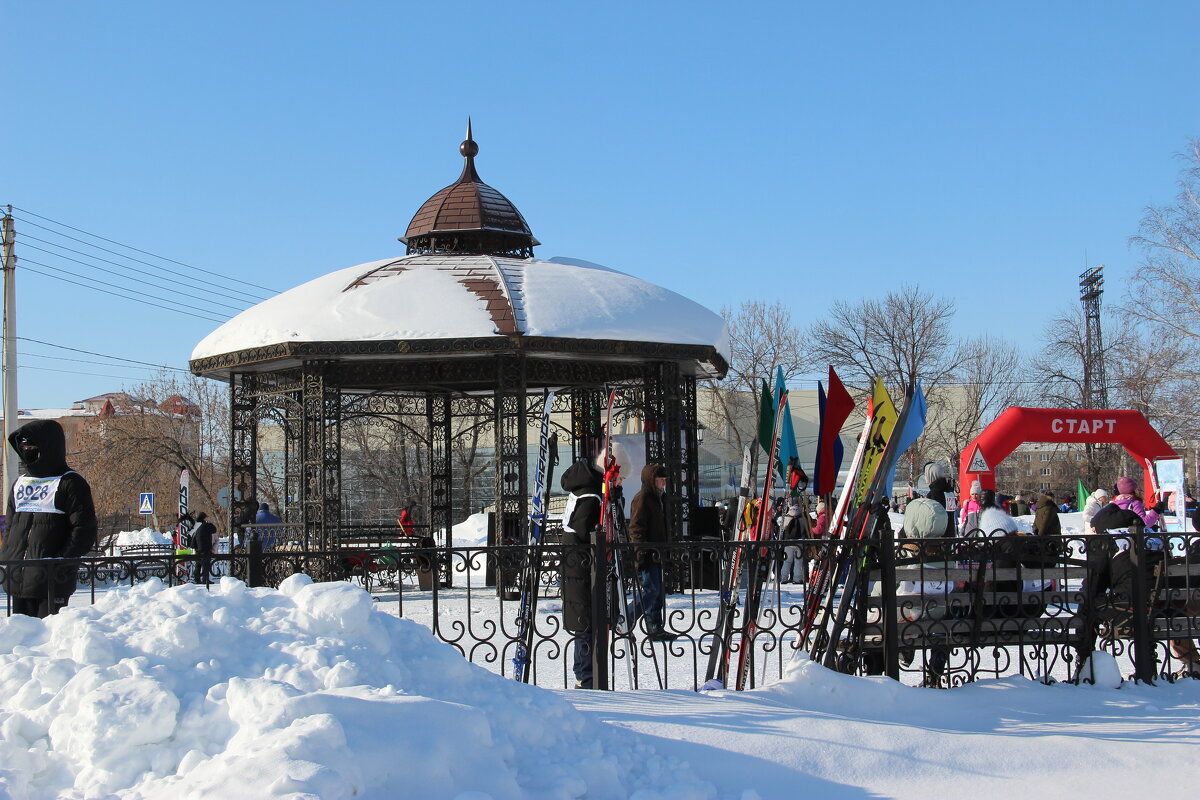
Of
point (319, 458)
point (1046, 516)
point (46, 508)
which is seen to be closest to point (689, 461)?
point (1046, 516)

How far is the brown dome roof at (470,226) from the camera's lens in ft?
64.7

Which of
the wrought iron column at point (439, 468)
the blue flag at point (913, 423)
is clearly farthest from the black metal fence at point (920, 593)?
the wrought iron column at point (439, 468)

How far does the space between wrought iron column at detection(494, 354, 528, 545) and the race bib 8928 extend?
8.96 m

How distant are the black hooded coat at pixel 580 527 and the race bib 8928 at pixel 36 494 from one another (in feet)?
11.3

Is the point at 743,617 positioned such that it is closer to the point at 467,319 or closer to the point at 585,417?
the point at 467,319

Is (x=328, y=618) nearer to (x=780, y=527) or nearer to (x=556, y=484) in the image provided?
(x=780, y=527)

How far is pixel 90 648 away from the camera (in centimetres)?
472

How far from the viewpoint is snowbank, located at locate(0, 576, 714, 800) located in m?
4.12

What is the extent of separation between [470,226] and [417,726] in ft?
52.1

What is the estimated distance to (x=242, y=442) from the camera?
722 inches

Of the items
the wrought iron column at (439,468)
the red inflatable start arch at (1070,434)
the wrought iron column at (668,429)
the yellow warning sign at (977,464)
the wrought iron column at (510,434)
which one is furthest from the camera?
the wrought iron column at (439,468)

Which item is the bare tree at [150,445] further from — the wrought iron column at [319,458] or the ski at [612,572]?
the ski at [612,572]

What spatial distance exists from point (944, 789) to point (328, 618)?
308cm

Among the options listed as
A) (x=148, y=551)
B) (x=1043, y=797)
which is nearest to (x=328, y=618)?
(x=1043, y=797)
